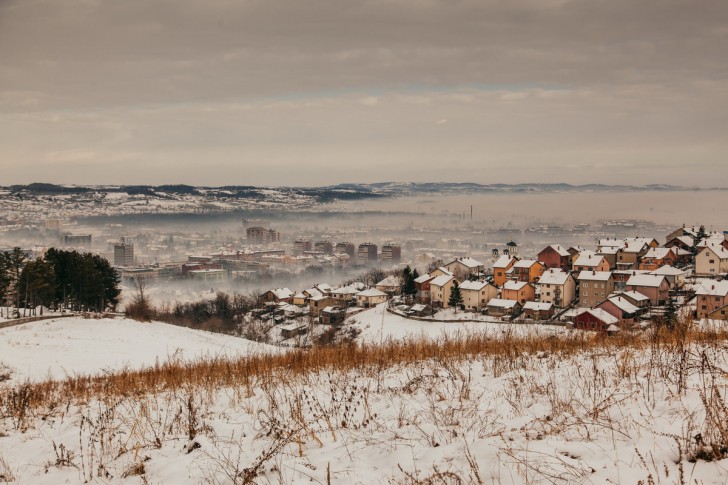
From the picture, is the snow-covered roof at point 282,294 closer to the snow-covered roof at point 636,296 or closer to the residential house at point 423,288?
the residential house at point 423,288

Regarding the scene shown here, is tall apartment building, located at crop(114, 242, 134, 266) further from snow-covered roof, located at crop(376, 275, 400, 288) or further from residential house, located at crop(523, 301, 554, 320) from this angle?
residential house, located at crop(523, 301, 554, 320)

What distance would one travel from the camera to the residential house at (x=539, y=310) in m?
47.5

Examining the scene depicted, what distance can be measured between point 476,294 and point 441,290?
5.31 m

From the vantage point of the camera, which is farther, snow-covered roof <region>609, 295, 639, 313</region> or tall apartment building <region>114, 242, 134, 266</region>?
tall apartment building <region>114, 242, 134, 266</region>

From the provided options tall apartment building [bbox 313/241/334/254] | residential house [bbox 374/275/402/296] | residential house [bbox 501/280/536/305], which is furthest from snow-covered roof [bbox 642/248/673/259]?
tall apartment building [bbox 313/241/334/254]

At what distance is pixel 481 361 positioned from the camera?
7.21 meters

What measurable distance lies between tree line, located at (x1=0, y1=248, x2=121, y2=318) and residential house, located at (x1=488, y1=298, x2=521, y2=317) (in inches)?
1486

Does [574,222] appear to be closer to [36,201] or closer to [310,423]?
[310,423]

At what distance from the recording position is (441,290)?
60.2 meters

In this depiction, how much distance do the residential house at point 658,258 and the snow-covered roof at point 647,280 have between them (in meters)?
12.0

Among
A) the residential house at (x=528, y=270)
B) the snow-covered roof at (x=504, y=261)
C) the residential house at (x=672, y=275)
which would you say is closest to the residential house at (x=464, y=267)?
the snow-covered roof at (x=504, y=261)

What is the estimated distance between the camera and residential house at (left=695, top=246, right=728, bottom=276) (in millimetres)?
51094

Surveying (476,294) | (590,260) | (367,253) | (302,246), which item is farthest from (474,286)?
(302,246)

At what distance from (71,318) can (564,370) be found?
36204mm
